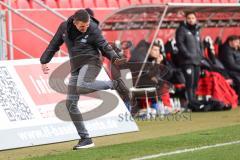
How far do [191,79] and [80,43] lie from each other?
617cm

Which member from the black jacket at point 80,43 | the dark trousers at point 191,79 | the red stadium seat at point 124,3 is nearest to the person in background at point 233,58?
the dark trousers at point 191,79

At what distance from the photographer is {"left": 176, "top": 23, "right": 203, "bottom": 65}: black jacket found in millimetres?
15750

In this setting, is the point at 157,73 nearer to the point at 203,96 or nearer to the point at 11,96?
the point at 203,96

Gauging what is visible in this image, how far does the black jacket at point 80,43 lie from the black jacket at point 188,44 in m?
5.85

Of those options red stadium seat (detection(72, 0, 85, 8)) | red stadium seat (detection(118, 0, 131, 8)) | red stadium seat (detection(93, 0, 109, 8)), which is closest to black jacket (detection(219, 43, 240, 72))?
red stadium seat (detection(118, 0, 131, 8))

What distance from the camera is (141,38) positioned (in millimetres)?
16656

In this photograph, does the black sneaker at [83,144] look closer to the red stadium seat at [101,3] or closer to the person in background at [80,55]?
the person in background at [80,55]

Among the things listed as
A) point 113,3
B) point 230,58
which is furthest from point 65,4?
point 230,58

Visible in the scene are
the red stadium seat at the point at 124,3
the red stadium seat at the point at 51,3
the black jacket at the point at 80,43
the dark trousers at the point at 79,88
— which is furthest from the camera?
the red stadium seat at the point at 124,3

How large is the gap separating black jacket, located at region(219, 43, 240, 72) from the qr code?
7341mm

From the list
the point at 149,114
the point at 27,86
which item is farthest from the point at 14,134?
the point at 149,114

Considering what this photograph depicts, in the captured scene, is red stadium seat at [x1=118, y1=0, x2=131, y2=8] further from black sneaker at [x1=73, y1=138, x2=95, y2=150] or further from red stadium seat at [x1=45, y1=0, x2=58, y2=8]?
black sneaker at [x1=73, y1=138, x2=95, y2=150]

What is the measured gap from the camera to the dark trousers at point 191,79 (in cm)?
1580

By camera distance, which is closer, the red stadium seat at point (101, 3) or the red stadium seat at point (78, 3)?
the red stadium seat at point (78, 3)
